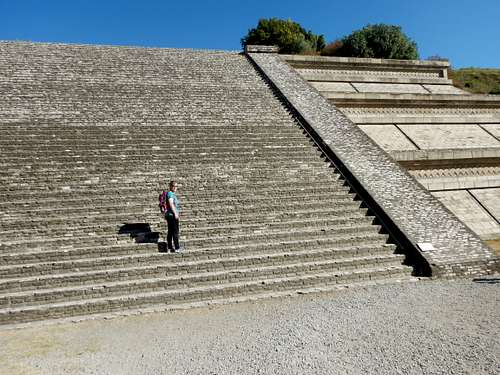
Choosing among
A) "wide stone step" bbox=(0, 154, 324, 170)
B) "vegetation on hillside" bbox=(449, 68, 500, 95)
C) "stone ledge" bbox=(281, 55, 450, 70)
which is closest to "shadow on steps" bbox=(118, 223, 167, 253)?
"wide stone step" bbox=(0, 154, 324, 170)

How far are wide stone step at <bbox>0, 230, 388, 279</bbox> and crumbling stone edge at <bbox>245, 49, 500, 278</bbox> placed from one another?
658 mm

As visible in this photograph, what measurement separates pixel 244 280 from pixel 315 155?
508 cm

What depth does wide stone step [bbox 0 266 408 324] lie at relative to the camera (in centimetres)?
594

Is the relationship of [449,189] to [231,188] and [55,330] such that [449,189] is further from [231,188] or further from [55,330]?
[55,330]

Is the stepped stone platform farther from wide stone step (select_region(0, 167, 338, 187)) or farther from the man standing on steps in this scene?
the man standing on steps

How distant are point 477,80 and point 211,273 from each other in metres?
26.2

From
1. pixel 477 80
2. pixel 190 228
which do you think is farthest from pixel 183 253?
pixel 477 80

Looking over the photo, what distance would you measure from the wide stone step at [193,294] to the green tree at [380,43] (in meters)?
21.4

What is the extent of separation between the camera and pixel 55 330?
5.58 metres

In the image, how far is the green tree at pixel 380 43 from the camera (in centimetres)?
2600

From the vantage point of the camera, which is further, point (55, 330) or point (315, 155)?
point (315, 155)

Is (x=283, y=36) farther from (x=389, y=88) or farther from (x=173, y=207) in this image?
(x=173, y=207)

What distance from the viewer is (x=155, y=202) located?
8.70 meters

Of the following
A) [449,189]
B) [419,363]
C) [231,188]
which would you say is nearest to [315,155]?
[231,188]
